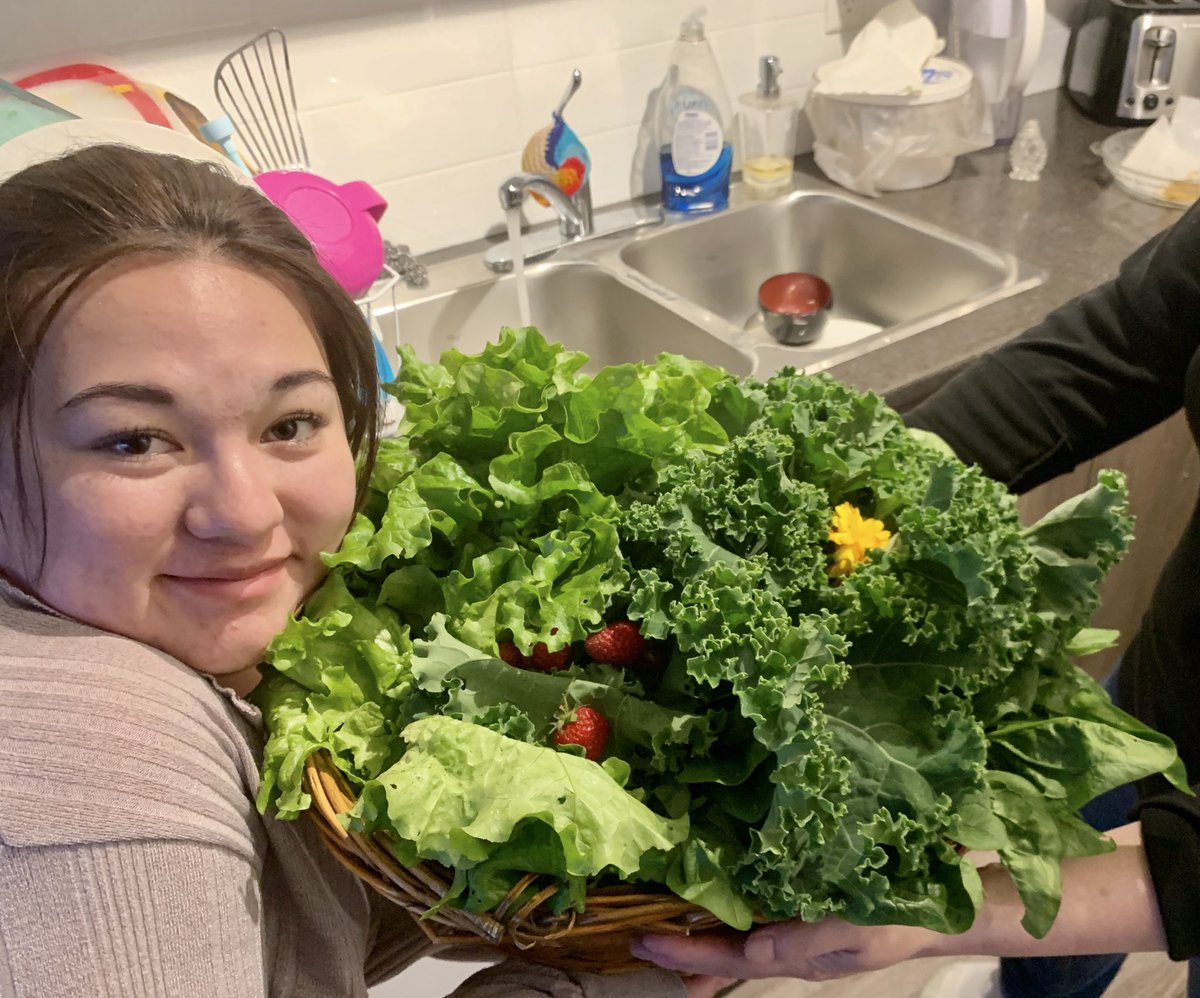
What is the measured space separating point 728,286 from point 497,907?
4.69 feet

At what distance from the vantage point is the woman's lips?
60 centimetres

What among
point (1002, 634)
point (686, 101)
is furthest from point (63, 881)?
point (686, 101)

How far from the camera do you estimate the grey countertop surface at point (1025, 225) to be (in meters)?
1.26

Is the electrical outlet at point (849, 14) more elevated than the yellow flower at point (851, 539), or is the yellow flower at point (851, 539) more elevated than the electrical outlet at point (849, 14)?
the electrical outlet at point (849, 14)

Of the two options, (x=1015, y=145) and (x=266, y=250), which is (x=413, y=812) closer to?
(x=266, y=250)

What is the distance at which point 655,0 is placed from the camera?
158 centimetres

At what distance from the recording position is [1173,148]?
168 centimetres

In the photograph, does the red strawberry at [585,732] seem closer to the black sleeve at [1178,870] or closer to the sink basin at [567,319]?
the black sleeve at [1178,870]

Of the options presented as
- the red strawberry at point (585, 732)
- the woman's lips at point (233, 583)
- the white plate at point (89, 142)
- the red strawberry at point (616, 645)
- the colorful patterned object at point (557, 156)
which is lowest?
the red strawberry at point (585, 732)

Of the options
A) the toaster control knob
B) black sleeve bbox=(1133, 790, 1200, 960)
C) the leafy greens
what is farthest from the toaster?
black sleeve bbox=(1133, 790, 1200, 960)

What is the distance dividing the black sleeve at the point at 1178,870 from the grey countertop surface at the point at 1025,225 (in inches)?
24.2

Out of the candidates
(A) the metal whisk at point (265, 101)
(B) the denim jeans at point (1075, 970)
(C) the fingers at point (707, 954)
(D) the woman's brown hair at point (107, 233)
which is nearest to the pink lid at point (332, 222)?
(A) the metal whisk at point (265, 101)

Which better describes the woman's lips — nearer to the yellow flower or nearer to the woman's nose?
the woman's nose

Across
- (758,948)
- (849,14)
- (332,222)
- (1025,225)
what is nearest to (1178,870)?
(758,948)
